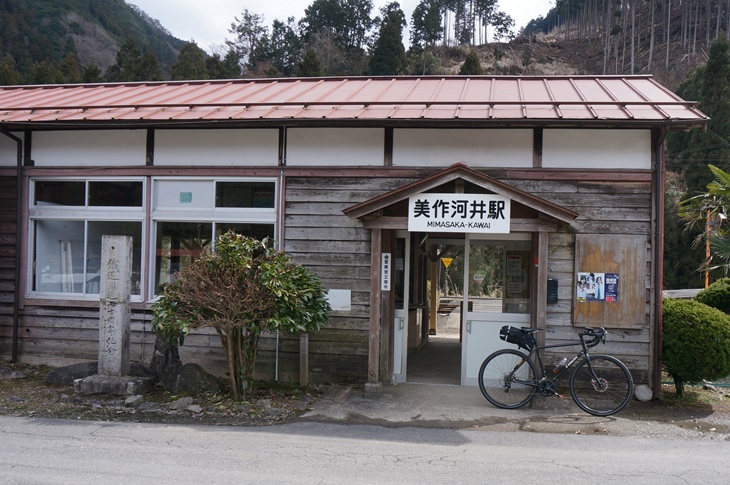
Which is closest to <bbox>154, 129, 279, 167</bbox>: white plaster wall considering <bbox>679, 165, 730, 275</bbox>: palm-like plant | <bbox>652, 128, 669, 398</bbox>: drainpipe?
<bbox>652, 128, 669, 398</bbox>: drainpipe

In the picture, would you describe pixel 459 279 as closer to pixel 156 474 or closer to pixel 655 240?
pixel 655 240

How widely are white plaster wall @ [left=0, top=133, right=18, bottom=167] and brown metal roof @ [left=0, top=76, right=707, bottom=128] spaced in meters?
0.41

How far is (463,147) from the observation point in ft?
29.8

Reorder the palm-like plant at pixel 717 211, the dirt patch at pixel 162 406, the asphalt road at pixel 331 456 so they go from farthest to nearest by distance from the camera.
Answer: the palm-like plant at pixel 717 211
the dirt patch at pixel 162 406
the asphalt road at pixel 331 456

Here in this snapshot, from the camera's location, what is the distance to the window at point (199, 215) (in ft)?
31.1

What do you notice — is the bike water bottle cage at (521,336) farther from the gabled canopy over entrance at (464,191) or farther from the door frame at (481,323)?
the gabled canopy over entrance at (464,191)

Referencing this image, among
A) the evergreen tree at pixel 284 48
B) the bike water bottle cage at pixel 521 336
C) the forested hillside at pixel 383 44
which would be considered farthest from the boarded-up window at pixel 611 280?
the evergreen tree at pixel 284 48

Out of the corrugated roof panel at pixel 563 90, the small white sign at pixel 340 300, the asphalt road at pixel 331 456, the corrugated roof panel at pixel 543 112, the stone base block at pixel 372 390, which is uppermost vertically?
the corrugated roof panel at pixel 563 90

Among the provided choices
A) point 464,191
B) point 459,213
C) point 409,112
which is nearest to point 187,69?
point 409,112

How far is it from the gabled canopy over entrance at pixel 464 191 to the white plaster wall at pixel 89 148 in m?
3.72

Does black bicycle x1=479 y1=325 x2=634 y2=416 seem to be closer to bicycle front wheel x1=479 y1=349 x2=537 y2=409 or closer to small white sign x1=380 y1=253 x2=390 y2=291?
bicycle front wheel x1=479 y1=349 x2=537 y2=409

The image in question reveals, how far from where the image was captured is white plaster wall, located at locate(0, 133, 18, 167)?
10.2 meters

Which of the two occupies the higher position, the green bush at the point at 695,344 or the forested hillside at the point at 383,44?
the forested hillside at the point at 383,44

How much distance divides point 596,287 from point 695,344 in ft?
4.61
